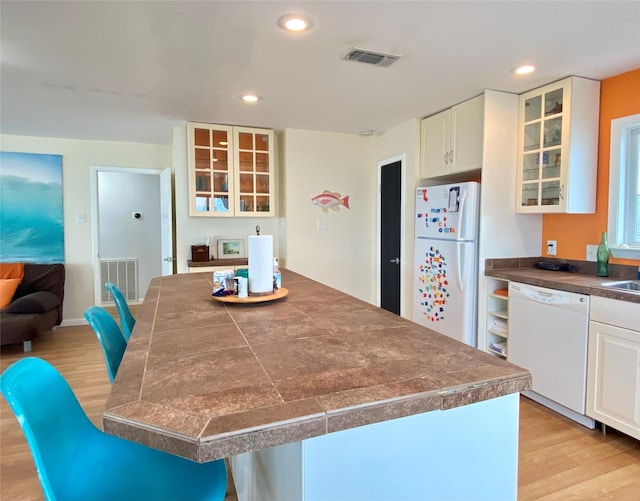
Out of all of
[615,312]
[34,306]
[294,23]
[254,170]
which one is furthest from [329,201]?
[34,306]

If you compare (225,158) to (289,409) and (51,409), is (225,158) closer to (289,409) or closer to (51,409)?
(51,409)

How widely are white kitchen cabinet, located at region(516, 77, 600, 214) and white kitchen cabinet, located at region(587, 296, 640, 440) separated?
0.88 meters

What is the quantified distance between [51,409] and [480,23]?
242cm

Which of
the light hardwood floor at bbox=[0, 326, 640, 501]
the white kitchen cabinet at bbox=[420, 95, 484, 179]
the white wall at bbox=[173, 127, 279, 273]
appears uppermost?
the white kitchen cabinet at bbox=[420, 95, 484, 179]

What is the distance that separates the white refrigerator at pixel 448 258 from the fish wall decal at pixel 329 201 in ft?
3.52

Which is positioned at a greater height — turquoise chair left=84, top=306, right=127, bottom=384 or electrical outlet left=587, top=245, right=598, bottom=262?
electrical outlet left=587, top=245, right=598, bottom=262

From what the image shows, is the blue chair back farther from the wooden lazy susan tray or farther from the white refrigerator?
the white refrigerator

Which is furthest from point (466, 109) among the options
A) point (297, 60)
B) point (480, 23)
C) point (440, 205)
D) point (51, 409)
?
point (51, 409)

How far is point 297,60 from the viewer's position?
96.0 inches

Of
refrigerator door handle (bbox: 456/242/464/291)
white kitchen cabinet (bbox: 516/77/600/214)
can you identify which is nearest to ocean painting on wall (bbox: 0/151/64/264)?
refrigerator door handle (bbox: 456/242/464/291)

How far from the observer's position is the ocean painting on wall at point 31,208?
451 centimetres

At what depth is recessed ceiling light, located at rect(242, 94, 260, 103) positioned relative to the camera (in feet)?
10.3

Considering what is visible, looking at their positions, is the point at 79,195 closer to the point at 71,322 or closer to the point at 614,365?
the point at 71,322

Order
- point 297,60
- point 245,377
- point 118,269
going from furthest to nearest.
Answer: point 118,269 < point 297,60 < point 245,377
